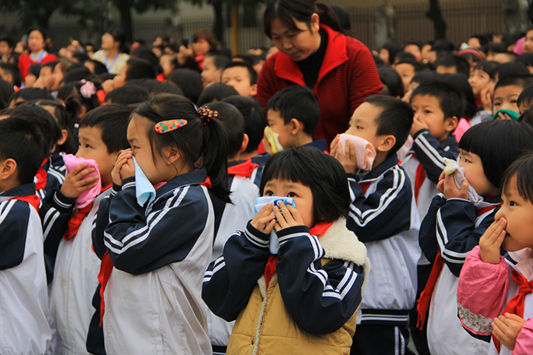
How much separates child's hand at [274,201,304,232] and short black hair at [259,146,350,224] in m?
0.16

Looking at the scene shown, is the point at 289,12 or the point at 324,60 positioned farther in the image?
the point at 324,60

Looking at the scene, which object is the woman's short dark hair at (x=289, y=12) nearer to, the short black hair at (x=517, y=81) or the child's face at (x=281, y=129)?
the child's face at (x=281, y=129)

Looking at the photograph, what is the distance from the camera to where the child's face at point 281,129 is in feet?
14.2

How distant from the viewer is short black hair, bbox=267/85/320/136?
4289mm

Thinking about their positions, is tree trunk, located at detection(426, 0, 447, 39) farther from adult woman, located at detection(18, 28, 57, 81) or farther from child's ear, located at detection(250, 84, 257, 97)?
child's ear, located at detection(250, 84, 257, 97)

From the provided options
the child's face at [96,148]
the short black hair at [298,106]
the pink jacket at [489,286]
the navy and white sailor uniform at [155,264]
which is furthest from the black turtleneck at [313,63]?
the pink jacket at [489,286]

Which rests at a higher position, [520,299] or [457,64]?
[520,299]

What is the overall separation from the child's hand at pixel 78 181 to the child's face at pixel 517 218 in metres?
1.91

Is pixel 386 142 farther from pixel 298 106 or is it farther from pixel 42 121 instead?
pixel 42 121

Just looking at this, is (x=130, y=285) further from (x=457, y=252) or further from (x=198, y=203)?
(x=457, y=252)

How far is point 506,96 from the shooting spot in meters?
4.92

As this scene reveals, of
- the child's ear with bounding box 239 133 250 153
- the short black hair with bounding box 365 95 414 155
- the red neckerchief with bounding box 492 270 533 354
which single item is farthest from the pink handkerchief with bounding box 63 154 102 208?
the red neckerchief with bounding box 492 270 533 354

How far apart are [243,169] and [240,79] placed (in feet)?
9.81

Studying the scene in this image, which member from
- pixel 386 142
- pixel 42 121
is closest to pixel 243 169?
pixel 386 142
